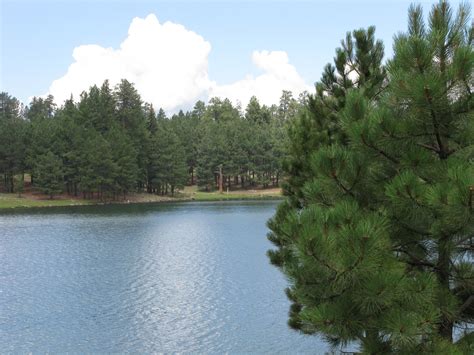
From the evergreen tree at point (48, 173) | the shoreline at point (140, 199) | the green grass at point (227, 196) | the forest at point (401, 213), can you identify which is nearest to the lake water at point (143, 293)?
the forest at point (401, 213)

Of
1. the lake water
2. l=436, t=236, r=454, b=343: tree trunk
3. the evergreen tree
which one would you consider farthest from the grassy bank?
l=436, t=236, r=454, b=343: tree trunk

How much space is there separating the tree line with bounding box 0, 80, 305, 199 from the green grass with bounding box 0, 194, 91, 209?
1985 mm

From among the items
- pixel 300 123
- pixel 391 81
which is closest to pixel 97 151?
pixel 300 123

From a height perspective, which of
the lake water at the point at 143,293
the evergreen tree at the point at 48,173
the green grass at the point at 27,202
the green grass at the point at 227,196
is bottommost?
the lake water at the point at 143,293

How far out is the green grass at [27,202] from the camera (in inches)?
3496

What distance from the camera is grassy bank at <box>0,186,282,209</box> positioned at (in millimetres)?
90750

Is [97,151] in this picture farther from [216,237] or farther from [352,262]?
[352,262]

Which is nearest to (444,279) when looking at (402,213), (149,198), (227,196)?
(402,213)

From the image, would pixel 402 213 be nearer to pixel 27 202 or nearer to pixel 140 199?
pixel 27 202

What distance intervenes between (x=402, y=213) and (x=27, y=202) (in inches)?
3679

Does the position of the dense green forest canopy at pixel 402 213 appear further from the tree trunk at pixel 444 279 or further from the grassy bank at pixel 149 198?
the grassy bank at pixel 149 198

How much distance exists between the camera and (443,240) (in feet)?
22.4

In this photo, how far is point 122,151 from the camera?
98.2 metres

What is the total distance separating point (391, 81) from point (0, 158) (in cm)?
10185
